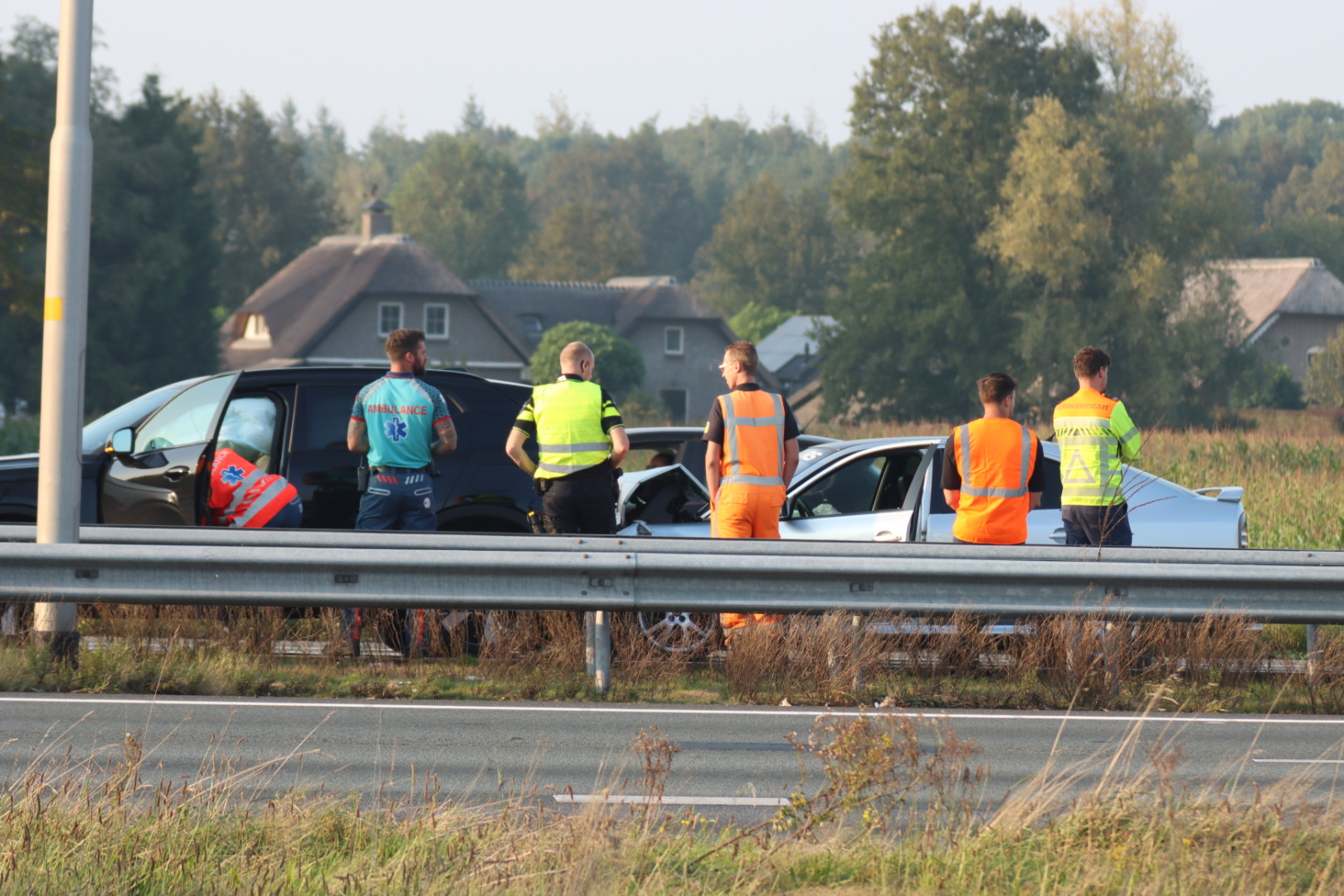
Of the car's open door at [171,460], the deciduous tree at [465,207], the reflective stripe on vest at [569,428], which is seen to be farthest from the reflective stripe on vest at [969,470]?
the deciduous tree at [465,207]

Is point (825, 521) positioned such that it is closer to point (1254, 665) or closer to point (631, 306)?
point (1254, 665)

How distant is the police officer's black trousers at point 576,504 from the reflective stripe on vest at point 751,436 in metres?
0.81

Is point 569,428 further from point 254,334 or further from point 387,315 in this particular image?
point 254,334

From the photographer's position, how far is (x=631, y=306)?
80812 millimetres

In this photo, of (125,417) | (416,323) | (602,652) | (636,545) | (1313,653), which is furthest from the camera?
(416,323)

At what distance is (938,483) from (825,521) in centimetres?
80

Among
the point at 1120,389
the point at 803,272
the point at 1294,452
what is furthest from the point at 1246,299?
the point at 1294,452

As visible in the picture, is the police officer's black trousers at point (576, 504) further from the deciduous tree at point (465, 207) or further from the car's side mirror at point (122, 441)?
the deciduous tree at point (465, 207)

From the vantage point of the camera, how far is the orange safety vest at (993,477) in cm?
945

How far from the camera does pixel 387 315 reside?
71.4m

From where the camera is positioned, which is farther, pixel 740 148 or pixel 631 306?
pixel 740 148

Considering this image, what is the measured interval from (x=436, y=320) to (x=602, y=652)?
212 ft

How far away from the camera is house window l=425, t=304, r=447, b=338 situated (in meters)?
71.9

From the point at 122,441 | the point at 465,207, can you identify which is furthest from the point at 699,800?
the point at 465,207
